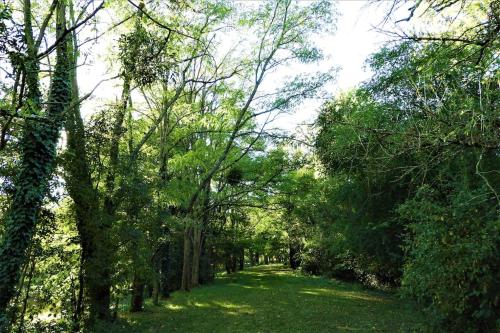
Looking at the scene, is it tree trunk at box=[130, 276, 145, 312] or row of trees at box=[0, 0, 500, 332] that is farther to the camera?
tree trunk at box=[130, 276, 145, 312]

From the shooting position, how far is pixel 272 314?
42.5 feet

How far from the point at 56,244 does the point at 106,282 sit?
145cm

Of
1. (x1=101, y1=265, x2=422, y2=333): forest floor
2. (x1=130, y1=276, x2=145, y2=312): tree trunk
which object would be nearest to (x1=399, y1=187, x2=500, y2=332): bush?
(x1=101, y1=265, x2=422, y2=333): forest floor

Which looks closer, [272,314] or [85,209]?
[85,209]

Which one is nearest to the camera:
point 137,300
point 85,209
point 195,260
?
point 85,209

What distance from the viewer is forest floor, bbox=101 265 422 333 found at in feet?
34.6

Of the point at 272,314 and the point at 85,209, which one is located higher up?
the point at 85,209

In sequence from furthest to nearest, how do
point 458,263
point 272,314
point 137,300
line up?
point 137,300
point 272,314
point 458,263

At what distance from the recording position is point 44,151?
26.0 ft

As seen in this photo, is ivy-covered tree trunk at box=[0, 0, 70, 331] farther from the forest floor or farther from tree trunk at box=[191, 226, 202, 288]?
tree trunk at box=[191, 226, 202, 288]

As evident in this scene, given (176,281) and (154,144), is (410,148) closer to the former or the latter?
(154,144)

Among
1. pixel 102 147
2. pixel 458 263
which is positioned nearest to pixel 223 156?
pixel 102 147

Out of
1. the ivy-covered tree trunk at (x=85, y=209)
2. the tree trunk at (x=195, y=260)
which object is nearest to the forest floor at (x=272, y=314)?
the ivy-covered tree trunk at (x=85, y=209)

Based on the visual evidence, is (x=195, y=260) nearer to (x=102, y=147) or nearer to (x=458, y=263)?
(x=102, y=147)
